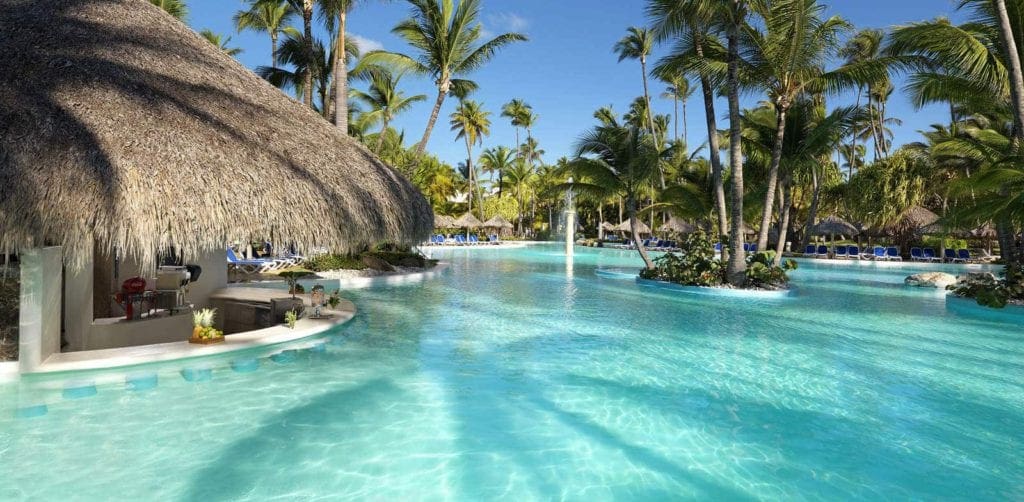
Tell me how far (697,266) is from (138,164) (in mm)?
12670

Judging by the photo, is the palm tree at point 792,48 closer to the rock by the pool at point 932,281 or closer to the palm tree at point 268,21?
the rock by the pool at point 932,281

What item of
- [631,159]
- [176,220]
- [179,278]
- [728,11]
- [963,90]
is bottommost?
[179,278]

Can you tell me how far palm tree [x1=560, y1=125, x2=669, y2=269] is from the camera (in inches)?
623

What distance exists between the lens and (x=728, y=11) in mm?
12602

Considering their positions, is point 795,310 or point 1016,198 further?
point 795,310

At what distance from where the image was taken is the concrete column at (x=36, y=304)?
5121mm

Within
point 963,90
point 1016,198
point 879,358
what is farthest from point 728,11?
point 879,358

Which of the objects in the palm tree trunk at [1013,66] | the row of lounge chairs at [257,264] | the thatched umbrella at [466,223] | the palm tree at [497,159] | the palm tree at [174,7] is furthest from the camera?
the palm tree at [497,159]

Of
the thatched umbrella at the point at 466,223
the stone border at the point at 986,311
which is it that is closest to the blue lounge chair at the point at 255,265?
the stone border at the point at 986,311

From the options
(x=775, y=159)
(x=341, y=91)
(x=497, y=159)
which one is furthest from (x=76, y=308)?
(x=497, y=159)

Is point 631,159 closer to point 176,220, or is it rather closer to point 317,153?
point 317,153

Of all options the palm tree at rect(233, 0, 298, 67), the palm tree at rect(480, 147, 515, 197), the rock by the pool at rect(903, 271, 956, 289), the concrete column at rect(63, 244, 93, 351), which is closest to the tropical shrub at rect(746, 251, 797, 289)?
the rock by the pool at rect(903, 271, 956, 289)

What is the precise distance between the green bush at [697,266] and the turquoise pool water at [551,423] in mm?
5449

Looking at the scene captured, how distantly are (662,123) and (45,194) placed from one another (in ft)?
162
